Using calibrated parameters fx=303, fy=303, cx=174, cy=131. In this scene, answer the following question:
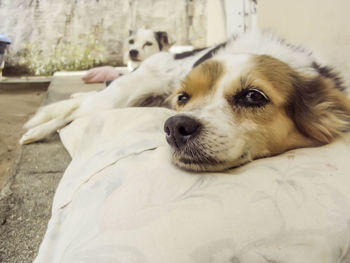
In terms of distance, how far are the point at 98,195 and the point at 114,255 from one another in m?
0.27

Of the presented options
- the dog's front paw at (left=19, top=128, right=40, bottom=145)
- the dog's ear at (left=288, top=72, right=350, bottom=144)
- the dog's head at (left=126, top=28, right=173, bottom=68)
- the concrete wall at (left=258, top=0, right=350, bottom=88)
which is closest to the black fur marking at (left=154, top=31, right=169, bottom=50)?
the dog's head at (left=126, top=28, right=173, bottom=68)

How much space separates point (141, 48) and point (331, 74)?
3.84 metres

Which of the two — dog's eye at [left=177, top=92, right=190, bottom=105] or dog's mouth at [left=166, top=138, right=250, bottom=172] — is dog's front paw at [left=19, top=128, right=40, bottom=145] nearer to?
dog's eye at [left=177, top=92, right=190, bottom=105]

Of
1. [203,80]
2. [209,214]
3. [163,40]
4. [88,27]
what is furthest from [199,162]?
[88,27]

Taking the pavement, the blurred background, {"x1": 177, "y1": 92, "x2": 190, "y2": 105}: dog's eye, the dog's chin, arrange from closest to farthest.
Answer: the dog's chin
the pavement
{"x1": 177, "y1": 92, "x2": 190, "y2": 105}: dog's eye
the blurred background

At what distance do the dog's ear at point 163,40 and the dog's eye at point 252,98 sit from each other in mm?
4019

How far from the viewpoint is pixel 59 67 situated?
5648 mm

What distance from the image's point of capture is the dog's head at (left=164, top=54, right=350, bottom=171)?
36.6 inches

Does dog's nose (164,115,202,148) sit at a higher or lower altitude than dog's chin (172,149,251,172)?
higher

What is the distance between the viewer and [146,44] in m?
4.84

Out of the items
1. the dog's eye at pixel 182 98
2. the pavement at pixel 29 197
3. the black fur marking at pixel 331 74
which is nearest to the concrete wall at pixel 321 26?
the black fur marking at pixel 331 74

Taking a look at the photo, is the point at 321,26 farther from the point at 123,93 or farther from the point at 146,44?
the point at 146,44

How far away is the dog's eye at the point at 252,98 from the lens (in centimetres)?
107

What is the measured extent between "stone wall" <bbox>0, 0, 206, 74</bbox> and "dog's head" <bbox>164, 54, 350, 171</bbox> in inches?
154
